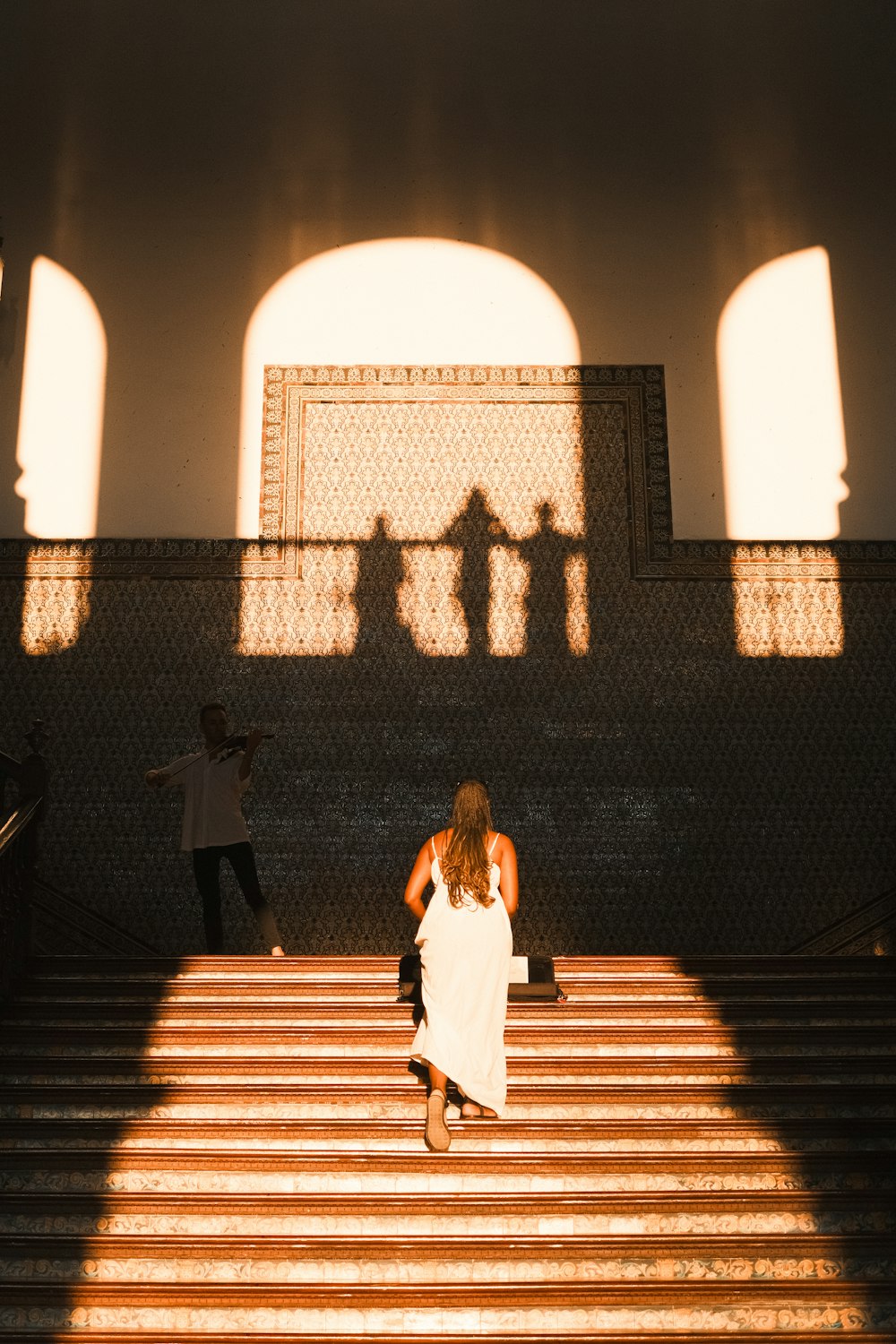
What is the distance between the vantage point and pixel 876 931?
8164 mm

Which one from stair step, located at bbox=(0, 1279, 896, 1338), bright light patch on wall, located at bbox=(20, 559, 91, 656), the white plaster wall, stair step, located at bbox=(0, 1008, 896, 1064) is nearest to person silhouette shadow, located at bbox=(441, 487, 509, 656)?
the white plaster wall

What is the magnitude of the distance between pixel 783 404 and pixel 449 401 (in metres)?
2.40

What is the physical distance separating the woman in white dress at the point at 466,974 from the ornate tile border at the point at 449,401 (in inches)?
181

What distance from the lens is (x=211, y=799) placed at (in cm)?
698

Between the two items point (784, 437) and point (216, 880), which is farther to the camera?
point (784, 437)

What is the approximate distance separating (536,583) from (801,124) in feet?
13.5

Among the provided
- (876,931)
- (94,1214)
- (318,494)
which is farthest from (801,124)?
(94,1214)

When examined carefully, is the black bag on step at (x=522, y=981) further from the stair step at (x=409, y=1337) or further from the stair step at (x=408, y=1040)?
the stair step at (x=409, y=1337)

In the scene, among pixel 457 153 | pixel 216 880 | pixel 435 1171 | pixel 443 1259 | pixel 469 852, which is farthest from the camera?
pixel 457 153

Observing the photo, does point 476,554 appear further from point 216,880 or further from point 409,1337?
point 409,1337

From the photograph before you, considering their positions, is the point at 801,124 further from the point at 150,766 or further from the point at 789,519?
the point at 150,766

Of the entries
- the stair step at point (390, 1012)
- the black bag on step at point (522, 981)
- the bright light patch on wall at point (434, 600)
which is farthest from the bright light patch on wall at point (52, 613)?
the black bag on step at point (522, 981)

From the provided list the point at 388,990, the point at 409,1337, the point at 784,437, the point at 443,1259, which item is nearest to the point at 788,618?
the point at 784,437

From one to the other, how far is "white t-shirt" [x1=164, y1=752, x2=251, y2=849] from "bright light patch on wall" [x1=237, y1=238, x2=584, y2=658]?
1994mm
